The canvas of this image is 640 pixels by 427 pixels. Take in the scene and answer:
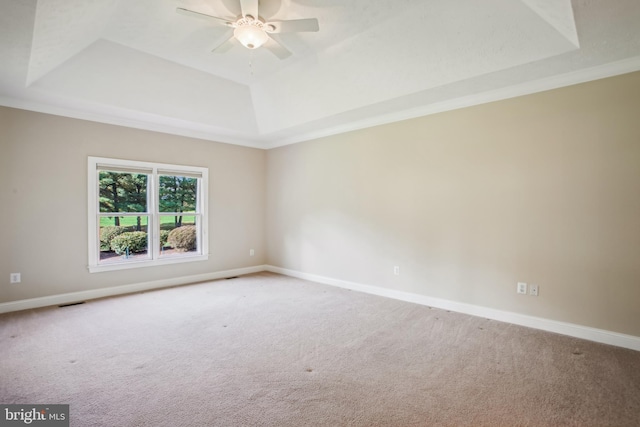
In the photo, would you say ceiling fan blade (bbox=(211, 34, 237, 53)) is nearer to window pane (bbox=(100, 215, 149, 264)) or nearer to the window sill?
window pane (bbox=(100, 215, 149, 264))

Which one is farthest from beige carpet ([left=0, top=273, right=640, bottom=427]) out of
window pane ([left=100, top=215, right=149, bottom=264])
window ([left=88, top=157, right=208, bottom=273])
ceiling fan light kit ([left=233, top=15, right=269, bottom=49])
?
ceiling fan light kit ([left=233, top=15, right=269, bottom=49])

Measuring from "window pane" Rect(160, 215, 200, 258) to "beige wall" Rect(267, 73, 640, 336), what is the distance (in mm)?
2369

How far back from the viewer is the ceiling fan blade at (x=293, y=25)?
8.38 feet

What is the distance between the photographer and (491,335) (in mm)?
3242

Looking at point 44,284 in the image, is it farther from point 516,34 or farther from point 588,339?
point 588,339

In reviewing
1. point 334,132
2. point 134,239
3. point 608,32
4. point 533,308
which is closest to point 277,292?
point 134,239

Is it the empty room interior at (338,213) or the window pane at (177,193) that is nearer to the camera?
the empty room interior at (338,213)

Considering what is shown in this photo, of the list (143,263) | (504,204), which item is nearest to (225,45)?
(504,204)

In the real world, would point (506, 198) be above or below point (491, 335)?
above

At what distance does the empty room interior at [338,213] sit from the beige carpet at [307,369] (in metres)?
0.02

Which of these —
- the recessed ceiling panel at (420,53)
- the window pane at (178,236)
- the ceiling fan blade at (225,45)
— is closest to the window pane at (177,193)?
the window pane at (178,236)

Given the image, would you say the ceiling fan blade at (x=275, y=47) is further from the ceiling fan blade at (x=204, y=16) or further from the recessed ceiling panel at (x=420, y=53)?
the recessed ceiling panel at (x=420, y=53)

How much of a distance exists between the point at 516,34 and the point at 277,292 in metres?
4.33

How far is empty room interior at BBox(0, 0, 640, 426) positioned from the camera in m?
2.31
